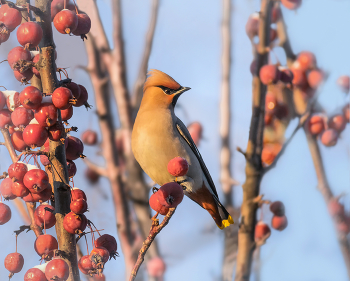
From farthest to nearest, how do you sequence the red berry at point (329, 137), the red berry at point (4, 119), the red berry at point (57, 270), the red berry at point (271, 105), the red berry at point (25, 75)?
1. the red berry at point (271, 105)
2. the red berry at point (329, 137)
3. the red berry at point (4, 119)
4. the red berry at point (25, 75)
5. the red berry at point (57, 270)

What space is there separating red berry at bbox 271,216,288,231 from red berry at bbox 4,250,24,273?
2198 millimetres

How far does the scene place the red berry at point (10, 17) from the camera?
1.59m

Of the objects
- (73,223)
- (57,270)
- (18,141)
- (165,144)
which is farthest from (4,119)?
(165,144)

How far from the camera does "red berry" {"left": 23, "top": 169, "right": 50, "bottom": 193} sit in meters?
1.48

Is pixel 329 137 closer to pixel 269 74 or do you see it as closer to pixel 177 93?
pixel 269 74

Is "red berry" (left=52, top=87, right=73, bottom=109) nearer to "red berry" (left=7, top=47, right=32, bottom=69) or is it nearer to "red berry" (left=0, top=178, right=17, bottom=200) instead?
"red berry" (left=7, top=47, right=32, bottom=69)

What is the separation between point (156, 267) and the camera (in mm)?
3631

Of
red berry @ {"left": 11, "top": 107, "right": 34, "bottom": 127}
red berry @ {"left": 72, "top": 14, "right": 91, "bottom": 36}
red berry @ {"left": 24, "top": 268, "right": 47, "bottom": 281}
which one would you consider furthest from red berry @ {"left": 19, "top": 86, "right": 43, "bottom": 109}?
red berry @ {"left": 24, "top": 268, "right": 47, "bottom": 281}

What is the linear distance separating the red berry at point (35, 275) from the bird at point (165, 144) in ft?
4.17

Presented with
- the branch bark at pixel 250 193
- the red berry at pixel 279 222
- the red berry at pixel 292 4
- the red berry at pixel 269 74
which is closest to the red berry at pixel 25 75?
the branch bark at pixel 250 193

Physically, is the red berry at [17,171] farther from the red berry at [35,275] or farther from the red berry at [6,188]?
the red berry at [35,275]

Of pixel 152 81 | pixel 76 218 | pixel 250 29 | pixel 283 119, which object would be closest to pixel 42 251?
pixel 76 218

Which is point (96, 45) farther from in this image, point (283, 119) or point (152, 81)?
point (283, 119)

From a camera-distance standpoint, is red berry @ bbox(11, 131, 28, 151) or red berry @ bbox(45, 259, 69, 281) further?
red berry @ bbox(11, 131, 28, 151)
